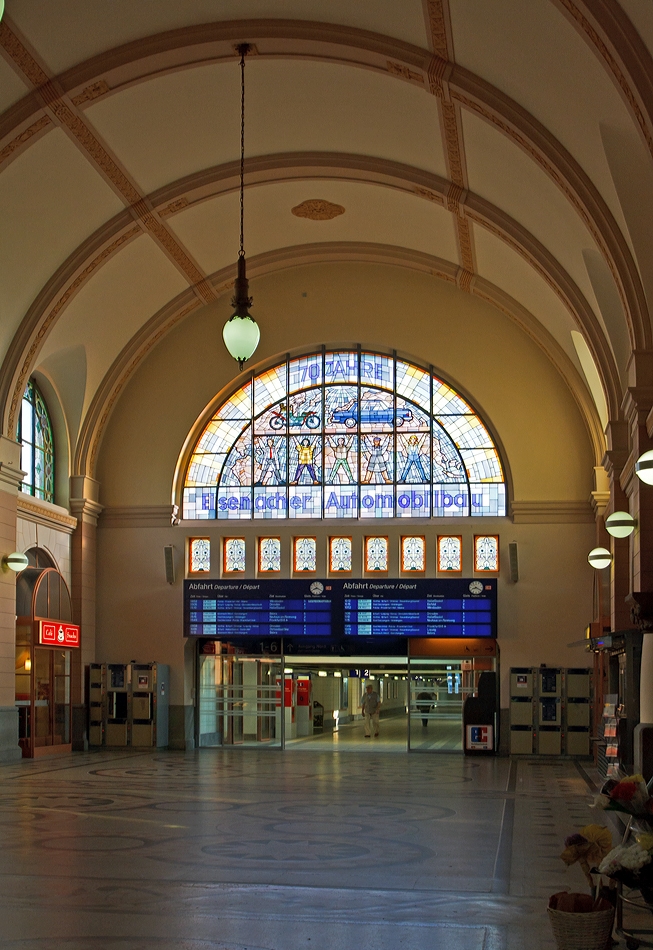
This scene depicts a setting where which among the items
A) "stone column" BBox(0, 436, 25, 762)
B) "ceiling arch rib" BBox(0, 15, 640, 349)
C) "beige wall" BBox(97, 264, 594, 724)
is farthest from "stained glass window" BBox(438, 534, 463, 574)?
"ceiling arch rib" BBox(0, 15, 640, 349)

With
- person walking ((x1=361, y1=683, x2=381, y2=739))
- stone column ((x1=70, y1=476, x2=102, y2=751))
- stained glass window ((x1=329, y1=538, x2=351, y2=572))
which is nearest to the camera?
stone column ((x1=70, y1=476, x2=102, y2=751))

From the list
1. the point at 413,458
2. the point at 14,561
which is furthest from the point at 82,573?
the point at 413,458

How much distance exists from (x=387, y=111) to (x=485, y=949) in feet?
35.5

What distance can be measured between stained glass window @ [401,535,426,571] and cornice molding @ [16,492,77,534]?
6.10 meters

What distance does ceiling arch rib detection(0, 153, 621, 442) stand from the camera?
15055 millimetres

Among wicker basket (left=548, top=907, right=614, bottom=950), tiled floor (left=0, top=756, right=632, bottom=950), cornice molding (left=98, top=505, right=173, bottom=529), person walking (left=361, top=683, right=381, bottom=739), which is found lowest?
person walking (left=361, top=683, right=381, bottom=739)

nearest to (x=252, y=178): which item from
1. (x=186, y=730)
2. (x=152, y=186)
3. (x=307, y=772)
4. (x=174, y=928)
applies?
(x=152, y=186)

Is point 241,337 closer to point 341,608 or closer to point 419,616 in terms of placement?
point 341,608

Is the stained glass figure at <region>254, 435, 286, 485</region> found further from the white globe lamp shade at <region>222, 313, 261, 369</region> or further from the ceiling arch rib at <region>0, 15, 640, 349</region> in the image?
the white globe lamp shade at <region>222, 313, 261, 369</region>

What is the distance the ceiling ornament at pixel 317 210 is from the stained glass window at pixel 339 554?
5.87 meters

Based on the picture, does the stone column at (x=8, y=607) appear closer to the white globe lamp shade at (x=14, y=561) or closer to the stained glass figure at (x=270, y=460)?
the white globe lamp shade at (x=14, y=561)

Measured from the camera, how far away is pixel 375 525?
20.1 meters

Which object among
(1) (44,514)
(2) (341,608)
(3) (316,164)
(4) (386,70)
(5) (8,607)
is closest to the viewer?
(4) (386,70)

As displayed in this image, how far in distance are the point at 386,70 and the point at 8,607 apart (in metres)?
9.86
